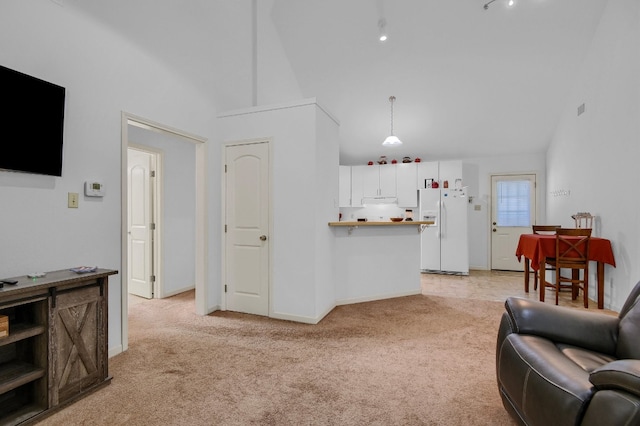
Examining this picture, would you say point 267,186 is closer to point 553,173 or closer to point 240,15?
point 240,15

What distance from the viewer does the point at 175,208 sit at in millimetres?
4758

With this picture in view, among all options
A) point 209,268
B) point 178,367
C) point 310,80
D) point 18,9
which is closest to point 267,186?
point 209,268

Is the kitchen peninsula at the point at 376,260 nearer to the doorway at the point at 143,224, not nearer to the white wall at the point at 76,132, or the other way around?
the white wall at the point at 76,132

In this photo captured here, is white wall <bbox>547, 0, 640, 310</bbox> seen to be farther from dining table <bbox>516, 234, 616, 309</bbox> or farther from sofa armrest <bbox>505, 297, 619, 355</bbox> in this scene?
sofa armrest <bbox>505, 297, 619, 355</bbox>

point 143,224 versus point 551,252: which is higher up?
point 143,224

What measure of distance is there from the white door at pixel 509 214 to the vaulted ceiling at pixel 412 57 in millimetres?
631

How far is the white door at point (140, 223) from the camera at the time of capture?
455cm

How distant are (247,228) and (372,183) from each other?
4139 mm

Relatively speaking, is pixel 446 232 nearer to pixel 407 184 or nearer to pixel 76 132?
pixel 407 184

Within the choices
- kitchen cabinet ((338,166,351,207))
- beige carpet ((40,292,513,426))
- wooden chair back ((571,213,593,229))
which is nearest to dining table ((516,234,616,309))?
wooden chair back ((571,213,593,229))

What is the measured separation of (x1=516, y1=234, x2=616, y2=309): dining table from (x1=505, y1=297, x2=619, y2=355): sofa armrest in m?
2.77

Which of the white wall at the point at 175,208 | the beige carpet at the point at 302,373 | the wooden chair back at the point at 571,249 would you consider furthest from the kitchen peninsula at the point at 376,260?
the white wall at the point at 175,208

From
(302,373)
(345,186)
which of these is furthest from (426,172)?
(302,373)

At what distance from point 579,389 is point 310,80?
17.9 feet
